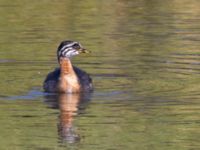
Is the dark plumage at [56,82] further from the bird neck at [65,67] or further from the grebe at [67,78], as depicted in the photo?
the bird neck at [65,67]

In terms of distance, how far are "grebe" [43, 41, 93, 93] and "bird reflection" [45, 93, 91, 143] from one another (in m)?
0.16

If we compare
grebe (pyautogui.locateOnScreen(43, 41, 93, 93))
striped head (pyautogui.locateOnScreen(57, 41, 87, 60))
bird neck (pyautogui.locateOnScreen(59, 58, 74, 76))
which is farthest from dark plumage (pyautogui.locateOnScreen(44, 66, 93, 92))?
striped head (pyautogui.locateOnScreen(57, 41, 87, 60))

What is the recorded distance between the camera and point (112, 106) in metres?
15.7

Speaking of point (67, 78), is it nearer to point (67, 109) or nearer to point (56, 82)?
point (56, 82)

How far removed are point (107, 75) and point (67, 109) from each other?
2.84 m

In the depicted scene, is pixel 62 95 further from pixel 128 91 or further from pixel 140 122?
A: pixel 140 122

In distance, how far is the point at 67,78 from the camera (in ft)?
58.2

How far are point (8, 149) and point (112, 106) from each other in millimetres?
3040

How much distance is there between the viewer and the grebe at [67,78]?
17469 millimetres

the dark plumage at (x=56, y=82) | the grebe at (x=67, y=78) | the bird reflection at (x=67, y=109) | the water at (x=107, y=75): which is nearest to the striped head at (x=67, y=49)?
the grebe at (x=67, y=78)

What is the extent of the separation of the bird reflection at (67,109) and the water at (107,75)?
14 mm

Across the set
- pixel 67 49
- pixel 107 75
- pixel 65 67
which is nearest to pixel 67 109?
pixel 65 67

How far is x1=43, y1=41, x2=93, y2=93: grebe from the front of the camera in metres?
17.5

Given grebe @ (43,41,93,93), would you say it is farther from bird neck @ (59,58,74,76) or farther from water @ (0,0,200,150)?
water @ (0,0,200,150)
